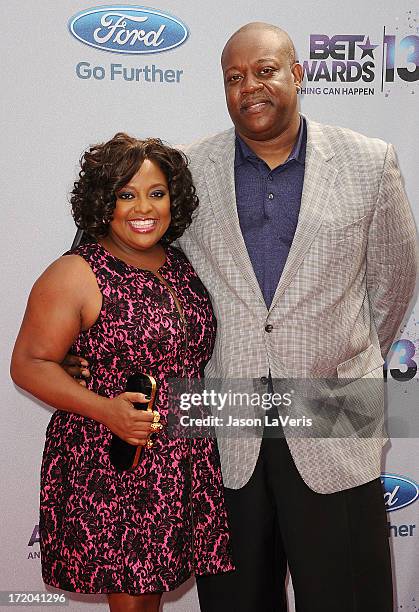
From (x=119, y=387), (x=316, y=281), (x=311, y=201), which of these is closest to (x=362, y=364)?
(x=316, y=281)

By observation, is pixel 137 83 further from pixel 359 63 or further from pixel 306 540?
pixel 306 540

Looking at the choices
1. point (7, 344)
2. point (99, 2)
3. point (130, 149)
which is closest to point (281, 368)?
point (130, 149)

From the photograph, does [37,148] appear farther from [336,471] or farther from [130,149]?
[336,471]

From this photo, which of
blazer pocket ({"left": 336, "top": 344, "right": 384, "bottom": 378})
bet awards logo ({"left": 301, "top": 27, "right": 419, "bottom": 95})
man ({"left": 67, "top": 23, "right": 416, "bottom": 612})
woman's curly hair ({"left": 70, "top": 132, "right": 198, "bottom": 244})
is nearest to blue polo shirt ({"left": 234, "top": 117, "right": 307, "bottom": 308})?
man ({"left": 67, "top": 23, "right": 416, "bottom": 612})

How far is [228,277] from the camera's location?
6.97 feet

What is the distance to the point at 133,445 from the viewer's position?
1935 millimetres

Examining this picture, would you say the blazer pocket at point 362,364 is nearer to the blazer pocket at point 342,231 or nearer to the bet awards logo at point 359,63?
the blazer pocket at point 342,231

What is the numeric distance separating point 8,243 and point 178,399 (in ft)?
3.52

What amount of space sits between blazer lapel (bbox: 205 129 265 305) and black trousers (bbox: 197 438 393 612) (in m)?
0.43

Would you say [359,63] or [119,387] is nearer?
[119,387]

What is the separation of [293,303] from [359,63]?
110 cm

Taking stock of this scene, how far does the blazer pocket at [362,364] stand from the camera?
85.3 inches

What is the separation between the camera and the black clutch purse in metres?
1.91

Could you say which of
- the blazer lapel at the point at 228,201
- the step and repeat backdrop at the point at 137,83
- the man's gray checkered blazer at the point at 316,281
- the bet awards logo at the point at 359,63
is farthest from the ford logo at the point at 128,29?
the man's gray checkered blazer at the point at 316,281
